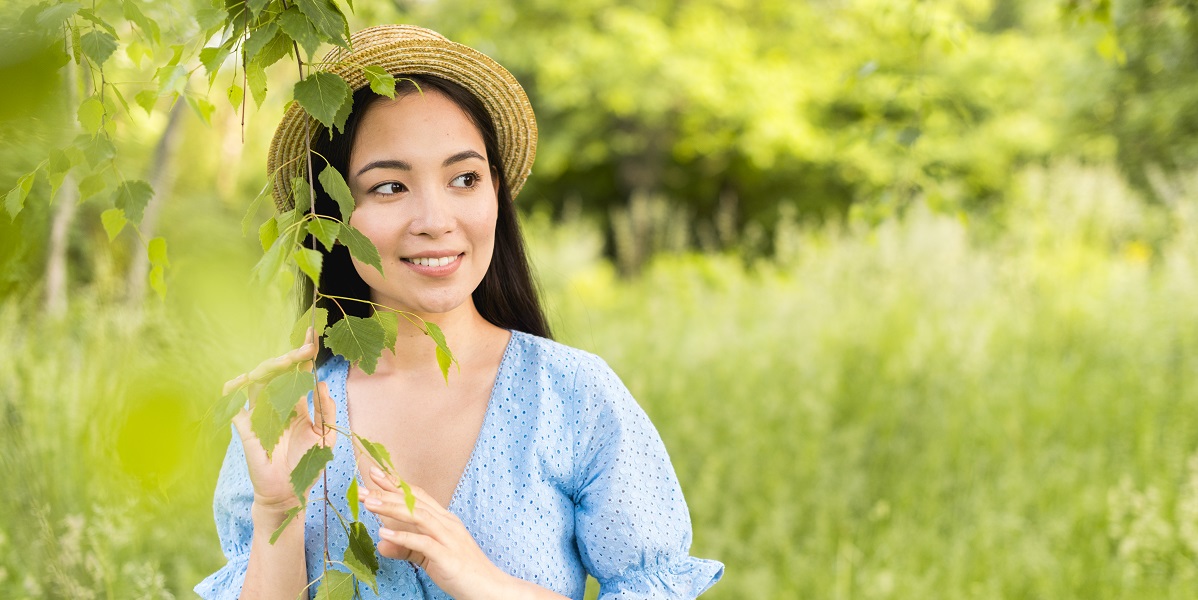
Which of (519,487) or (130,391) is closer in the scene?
(130,391)

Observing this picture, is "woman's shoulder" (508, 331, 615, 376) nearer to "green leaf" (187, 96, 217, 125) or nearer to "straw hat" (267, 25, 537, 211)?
"straw hat" (267, 25, 537, 211)

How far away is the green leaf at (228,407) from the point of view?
2.94ft

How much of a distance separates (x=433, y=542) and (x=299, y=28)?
2.25 ft

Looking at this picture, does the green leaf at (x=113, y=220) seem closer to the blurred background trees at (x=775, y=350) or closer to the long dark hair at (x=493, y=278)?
the blurred background trees at (x=775, y=350)

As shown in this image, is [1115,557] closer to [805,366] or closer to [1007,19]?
[805,366]

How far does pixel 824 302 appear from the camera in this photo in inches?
199

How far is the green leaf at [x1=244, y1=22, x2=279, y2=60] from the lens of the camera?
963 millimetres

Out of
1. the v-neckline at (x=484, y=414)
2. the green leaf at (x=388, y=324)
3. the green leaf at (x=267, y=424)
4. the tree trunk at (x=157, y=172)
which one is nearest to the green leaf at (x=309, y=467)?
the green leaf at (x=267, y=424)

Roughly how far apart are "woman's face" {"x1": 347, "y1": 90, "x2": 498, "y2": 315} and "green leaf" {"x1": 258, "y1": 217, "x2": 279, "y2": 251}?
0.43 meters

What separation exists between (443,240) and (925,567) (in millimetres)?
2556

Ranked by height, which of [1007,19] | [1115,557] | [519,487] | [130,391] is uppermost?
[1007,19]

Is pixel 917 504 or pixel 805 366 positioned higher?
pixel 805 366

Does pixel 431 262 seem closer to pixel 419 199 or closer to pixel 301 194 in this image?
pixel 419 199

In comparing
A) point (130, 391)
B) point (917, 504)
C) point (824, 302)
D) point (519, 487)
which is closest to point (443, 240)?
point (519, 487)
